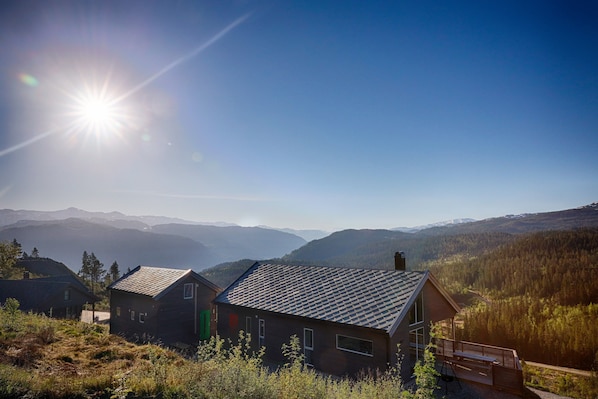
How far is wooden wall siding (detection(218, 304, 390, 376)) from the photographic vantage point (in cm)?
1448

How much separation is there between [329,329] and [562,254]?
1400 inches

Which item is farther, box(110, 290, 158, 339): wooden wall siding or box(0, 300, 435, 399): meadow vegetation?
box(110, 290, 158, 339): wooden wall siding

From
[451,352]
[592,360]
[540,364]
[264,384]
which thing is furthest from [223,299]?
[592,360]

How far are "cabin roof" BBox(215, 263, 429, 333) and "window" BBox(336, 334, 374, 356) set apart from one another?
87 cm

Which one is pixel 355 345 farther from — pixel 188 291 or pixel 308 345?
pixel 188 291

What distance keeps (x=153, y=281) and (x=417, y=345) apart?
60.6ft

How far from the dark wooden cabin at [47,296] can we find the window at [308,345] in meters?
35.1

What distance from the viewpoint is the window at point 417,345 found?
16.0 meters

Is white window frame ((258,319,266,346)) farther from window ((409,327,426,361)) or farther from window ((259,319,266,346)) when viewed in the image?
window ((409,327,426,361))

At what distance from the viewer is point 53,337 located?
15617 mm

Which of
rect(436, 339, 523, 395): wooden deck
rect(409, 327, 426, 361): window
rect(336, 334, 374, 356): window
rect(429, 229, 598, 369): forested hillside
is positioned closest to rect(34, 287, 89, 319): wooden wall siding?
rect(336, 334, 374, 356): window

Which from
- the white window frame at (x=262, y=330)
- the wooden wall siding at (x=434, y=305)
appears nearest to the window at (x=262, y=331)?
the white window frame at (x=262, y=330)

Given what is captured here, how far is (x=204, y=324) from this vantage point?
25.6 metres

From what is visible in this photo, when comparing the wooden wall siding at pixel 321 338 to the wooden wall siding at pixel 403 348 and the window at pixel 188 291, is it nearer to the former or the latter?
the wooden wall siding at pixel 403 348
